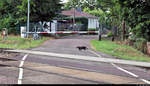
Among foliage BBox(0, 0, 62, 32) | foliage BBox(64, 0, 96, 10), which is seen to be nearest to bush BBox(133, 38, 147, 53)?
foliage BBox(0, 0, 62, 32)

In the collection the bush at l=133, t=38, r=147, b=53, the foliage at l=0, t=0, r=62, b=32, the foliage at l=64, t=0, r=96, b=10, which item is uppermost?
the foliage at l=64, t=0, r=96, b=10

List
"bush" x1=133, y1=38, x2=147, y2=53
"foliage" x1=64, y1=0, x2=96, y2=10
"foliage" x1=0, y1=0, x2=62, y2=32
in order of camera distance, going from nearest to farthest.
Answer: "bush" x1=133, y1=38, x2=147, y2=53, "foliage" x1=0, y1=0, x2=62, y2=32, "foliage" x1=64, y1=0, x2=96, y2=10

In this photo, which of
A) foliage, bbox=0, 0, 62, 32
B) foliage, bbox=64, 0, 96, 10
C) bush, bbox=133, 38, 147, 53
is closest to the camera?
bush, bbox=133, 38, 147, 53

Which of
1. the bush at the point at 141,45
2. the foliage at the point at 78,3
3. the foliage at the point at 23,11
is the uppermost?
the foliage at the point at 78,3

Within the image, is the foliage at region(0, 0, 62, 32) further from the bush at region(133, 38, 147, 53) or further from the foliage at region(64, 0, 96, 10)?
the bush at region(133, 38, 147, 53)

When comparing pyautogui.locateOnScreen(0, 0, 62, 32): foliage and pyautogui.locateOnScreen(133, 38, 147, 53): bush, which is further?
pyautogui.locateOnScreen(0, 0, 62, 32): foliage

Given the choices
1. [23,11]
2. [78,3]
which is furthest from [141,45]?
[78,3]

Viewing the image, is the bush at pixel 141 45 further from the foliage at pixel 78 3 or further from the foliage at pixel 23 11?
the foliage at pixel 78 3

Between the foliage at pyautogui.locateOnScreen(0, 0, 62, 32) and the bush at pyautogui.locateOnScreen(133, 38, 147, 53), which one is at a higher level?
the foliage at pyautogui.locateOnScreen(0, 0, 62, 32)

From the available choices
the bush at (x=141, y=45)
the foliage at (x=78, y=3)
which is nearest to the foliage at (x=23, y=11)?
the foliage at (x=78, y=3)

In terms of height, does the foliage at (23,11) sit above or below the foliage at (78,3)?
below

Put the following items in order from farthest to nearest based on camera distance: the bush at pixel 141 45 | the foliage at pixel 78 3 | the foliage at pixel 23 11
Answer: the foliage at pixel 78 3
the foliage at pixel 23 11
the bush at pixel 141 45

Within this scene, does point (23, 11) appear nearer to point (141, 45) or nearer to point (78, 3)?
point (78, 3)

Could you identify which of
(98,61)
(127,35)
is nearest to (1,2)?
(127,35)
